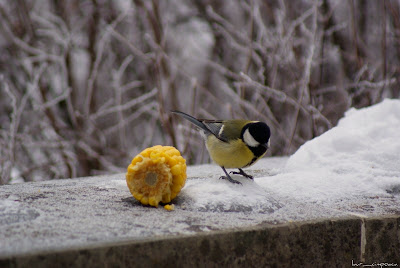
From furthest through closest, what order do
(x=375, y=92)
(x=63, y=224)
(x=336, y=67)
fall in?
(x=336, y=67) → (x=375, y=92) → (x=63, y=224)

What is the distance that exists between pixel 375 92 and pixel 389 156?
2269 mm

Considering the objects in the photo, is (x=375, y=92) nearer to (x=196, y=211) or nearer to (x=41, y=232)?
(x=196, y=211)

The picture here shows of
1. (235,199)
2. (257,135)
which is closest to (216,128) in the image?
(257,135)

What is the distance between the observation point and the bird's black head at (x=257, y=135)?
2312 mm

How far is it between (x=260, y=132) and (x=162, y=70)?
2.73 m

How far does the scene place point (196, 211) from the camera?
6.32 ft

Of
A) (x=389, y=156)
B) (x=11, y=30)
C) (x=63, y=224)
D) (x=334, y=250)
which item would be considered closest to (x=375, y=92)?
(x=389, y=156)

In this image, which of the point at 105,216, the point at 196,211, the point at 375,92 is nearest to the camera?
the point at 105,216

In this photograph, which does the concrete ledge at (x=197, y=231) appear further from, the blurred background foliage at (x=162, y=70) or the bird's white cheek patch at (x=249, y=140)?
the blurred background foliage at (x=162, y=70)

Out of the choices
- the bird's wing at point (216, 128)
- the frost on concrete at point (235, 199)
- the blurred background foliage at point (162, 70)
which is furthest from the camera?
the blurred background foliage at point (162, 70)

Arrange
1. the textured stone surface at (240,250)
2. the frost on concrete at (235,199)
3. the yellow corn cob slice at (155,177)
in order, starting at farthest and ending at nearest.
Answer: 1. the yellow corn cob slice at (155,177)
2. the frost on concrete at (235,199)
3. the textured stone surface at (240,250)

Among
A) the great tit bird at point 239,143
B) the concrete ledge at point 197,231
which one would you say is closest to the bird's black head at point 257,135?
the great tit bird at point 239,143

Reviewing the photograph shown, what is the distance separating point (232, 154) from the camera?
2385 mm

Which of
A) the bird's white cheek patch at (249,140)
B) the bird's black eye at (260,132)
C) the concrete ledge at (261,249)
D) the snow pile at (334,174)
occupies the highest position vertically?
the bird's black eye at (260,132)
